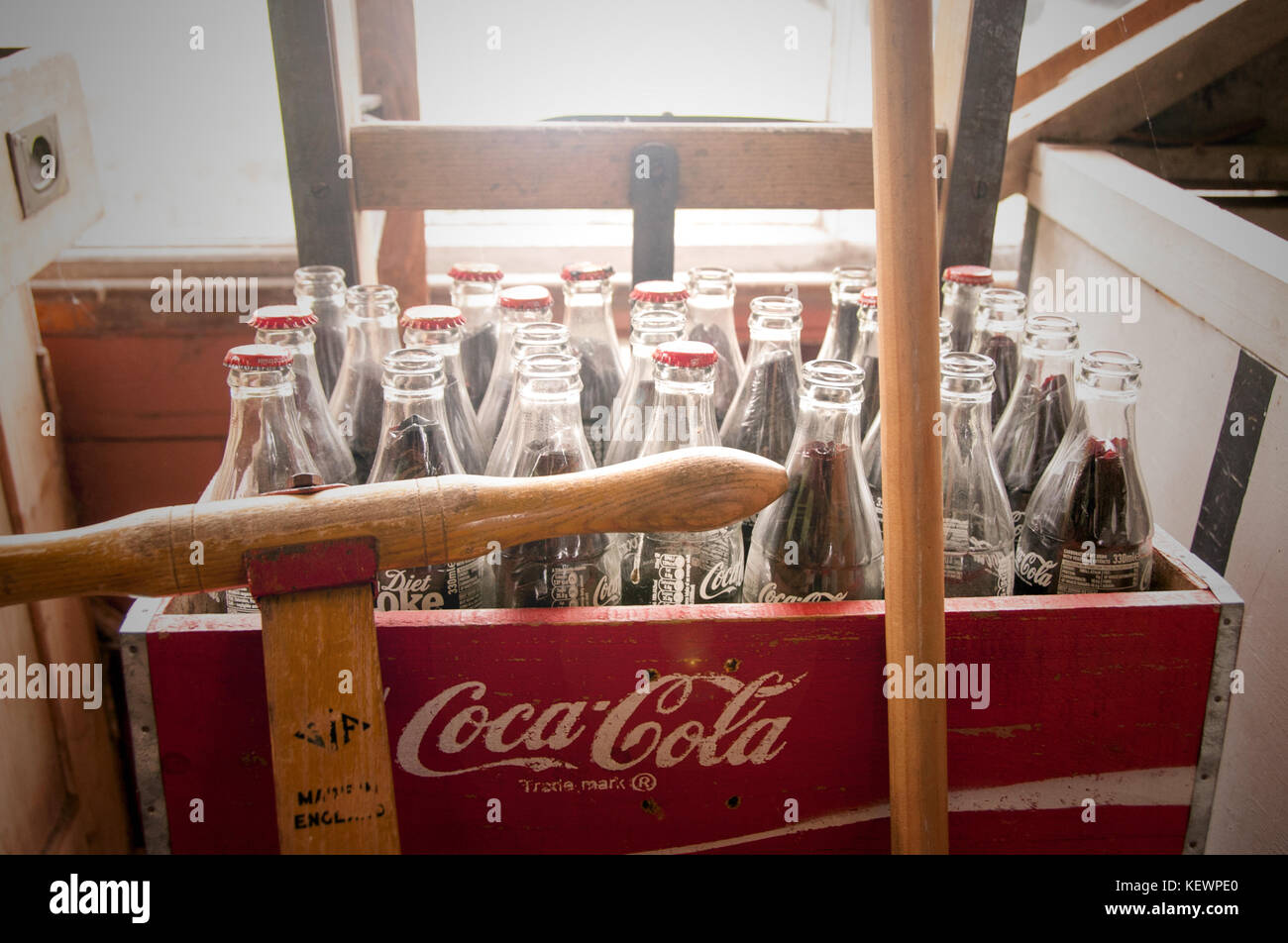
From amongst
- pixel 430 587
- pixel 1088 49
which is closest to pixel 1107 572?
pixel 430 587

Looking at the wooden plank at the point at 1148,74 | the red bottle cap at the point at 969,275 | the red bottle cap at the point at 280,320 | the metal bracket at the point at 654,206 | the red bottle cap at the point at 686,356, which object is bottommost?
the red bottle cap at the point at 686,356

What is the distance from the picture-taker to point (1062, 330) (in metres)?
0.95

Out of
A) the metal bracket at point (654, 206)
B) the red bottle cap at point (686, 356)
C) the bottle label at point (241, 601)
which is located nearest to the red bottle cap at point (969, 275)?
the metal bracket at point (654, 206)

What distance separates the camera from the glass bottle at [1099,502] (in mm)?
819

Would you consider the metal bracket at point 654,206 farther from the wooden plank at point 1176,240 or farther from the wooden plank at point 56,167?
the wooden plank at point 56,167

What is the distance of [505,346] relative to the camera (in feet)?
3.39

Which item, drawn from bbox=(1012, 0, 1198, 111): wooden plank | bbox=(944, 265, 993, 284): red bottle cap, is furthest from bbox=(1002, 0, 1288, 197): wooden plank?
bbox=(944, 265, 993, 284): red bottle cap

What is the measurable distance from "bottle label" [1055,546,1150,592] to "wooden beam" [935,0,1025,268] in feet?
1.63

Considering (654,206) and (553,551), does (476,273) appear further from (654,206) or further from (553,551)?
(553,551)

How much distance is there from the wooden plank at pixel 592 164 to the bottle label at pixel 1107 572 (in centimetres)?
55

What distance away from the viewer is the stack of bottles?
2.66ft
